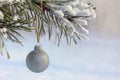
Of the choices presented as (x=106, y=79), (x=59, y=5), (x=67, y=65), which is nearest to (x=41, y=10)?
(x=59, y=5)

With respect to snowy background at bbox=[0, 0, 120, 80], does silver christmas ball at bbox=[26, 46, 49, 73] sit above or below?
above

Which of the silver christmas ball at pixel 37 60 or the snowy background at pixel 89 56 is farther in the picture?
the snowy background at pixel 89 56

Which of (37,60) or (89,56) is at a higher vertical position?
(37,60)

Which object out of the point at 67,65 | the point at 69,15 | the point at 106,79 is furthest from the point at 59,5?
the point at 106,79

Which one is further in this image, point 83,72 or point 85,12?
point 83,72

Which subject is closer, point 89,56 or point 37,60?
point 37,60

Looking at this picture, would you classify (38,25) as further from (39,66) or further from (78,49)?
(78,49)

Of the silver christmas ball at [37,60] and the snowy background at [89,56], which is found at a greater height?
the silver christmas ball at [37,60]

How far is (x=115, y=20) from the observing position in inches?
38.9

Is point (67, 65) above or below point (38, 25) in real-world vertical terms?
below

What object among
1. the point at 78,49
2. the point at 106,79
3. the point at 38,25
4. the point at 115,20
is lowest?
the point at 106,79

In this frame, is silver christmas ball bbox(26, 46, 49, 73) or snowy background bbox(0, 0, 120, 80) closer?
silver christmas ball bbox(26, 46, 49, 73)

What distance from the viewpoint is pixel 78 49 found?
101 cm

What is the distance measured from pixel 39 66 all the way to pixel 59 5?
89mm
